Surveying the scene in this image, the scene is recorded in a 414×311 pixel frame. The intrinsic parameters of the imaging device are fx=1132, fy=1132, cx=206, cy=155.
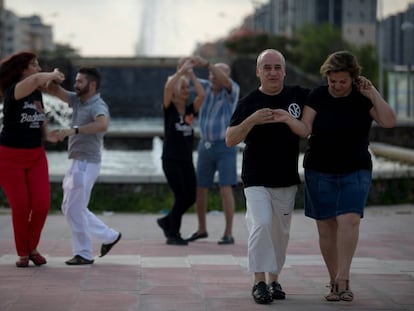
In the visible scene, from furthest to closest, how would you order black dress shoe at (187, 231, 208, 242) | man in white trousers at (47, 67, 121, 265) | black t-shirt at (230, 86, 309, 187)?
1. black dress shoe at (187, 231, 208, 242)
2. man in white trousers at (47, 67, 121, 265)
3. black t-shirt at (230, 86, 309, 187)

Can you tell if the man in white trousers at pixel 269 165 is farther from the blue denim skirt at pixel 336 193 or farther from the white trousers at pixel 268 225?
the blue denim skirt at pixel 336 193

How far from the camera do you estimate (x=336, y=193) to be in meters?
7.50

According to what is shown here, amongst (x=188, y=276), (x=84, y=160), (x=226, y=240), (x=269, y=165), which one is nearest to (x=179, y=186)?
(x=226, y=240)

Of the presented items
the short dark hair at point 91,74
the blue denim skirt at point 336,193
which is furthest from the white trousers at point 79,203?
the blue denim skirt at point 336,193

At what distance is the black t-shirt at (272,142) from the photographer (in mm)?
7594

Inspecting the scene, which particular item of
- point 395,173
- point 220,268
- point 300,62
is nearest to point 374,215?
point 395,173

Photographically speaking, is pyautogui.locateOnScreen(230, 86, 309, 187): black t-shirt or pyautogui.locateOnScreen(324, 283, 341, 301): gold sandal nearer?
pyautogui.locateOnScreen(324, 283, 341, 301): gold sandal

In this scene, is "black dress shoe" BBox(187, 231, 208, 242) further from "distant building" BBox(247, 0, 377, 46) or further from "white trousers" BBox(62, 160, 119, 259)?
"distant building" BBox(247, 0, 377, 46)

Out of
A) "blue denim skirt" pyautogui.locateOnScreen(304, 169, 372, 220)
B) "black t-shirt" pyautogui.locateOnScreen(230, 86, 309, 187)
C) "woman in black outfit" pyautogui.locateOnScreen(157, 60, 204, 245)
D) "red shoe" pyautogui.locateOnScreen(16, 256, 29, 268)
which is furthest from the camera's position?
"woman in black outfit" pyautogui.locateOnScreen(157, 60, 204, 245)

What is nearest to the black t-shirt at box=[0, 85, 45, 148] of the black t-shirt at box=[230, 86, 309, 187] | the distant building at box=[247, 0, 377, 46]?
the black t-shirt at box=[230, 86, 309, 187]

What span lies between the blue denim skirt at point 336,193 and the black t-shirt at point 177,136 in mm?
3505

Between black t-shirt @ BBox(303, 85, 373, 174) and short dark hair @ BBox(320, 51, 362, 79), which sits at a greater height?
short dark hair @ BBox(320, 51, 362, 79)

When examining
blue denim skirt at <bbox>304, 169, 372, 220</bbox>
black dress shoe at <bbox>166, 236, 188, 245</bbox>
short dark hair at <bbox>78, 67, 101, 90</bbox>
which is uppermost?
short dark hair at <bbox>78, 67, 101, 90</bbox>

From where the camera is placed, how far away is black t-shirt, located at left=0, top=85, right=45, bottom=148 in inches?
359
